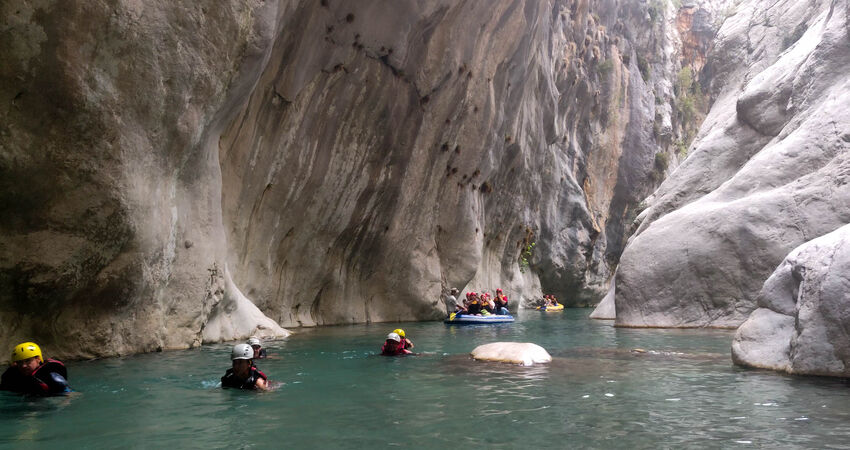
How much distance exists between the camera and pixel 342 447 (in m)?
5.94

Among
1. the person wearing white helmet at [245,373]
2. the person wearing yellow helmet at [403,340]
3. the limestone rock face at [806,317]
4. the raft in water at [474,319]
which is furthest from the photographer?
the raft in water at [474,319]

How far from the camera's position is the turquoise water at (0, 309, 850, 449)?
6.27 m

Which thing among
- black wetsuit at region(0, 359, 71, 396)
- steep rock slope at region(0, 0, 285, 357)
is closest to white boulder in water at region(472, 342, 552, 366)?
steep rock slope at region(0, 0, 285, 357)

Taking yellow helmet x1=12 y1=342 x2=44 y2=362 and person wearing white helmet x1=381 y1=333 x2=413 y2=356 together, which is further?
person wearing white helmet x1=381 y1=333 x2=413 y2=356

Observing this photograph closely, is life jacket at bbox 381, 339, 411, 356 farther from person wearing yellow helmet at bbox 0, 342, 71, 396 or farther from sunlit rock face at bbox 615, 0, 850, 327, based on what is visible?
sunlit rock face at bbox 615, 0, 850, 327

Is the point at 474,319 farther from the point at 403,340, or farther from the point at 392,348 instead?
the point at 392,348

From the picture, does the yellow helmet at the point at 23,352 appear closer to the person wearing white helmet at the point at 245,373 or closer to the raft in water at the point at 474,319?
the person wearing white helmet at the point at 245,373

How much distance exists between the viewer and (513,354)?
40.1 feet

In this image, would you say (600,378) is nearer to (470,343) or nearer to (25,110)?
(470,343)

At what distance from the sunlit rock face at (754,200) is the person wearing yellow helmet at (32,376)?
1643 cm

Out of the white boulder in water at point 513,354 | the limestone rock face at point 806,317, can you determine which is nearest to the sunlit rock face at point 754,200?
the limestone rock face at point 806,317

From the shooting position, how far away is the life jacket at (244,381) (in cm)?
911

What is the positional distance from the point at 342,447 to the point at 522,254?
3903 centimetres

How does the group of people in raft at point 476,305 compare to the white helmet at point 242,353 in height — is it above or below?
above
